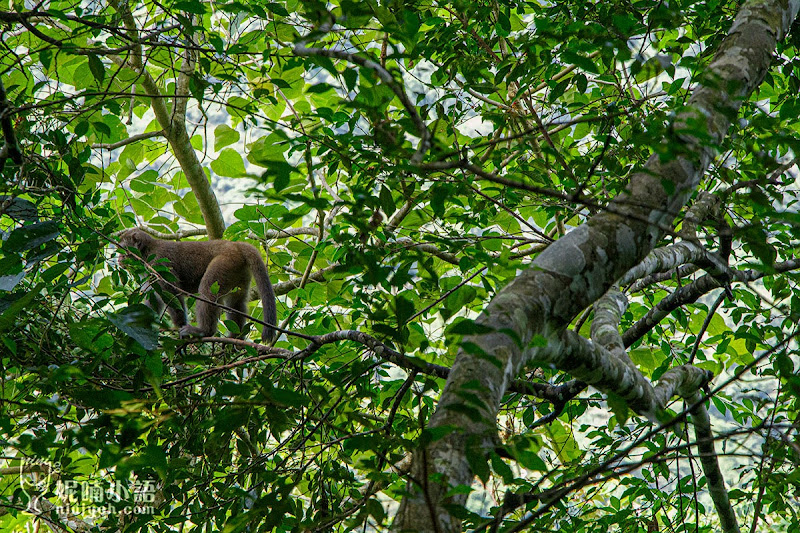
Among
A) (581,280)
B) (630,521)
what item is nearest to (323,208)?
(581,280)

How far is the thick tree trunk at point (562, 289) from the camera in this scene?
3.70 feet

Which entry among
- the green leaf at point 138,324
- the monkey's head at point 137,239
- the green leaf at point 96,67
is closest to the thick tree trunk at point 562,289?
the green leaf at point 138,324

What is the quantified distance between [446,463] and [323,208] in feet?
1.90

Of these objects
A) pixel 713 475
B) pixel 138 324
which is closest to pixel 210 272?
Answer: pixel 138 324

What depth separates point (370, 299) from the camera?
89.7 inches

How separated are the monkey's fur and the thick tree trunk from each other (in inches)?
119

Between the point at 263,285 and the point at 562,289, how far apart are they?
3292 millimetres

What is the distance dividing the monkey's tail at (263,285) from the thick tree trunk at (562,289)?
9.19 ft

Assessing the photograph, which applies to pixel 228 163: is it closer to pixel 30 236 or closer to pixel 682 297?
pixel 30 236

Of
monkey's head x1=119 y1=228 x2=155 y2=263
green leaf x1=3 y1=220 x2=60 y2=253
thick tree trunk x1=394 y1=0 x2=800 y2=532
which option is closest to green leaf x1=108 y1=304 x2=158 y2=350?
green leaf x1=3 y1=220 x2=60 y2=253

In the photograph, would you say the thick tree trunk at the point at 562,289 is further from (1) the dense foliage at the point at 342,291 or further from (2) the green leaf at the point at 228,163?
(2) the green leaf at the point at 228,163

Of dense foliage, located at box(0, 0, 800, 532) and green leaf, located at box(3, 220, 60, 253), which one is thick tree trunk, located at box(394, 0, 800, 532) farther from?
green leaf, located at box(3, 220, 60, 253)

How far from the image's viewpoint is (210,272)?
4.75 metres

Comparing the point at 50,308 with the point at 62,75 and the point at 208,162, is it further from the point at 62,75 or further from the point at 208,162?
the point at 208,162
